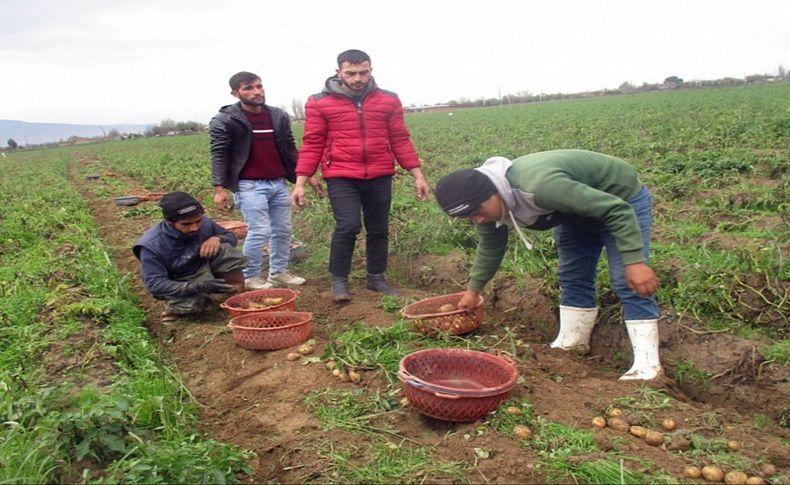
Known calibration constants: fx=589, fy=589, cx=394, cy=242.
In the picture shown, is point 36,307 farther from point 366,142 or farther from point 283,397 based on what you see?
point 366,142

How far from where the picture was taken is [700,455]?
2.42 metres

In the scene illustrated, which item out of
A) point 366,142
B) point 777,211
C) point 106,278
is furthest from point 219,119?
point 777,211

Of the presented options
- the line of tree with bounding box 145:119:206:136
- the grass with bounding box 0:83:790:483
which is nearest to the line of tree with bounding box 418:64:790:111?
the line of tree with bounding box 145:119:206:136

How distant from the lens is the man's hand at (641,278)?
2670 millimetres

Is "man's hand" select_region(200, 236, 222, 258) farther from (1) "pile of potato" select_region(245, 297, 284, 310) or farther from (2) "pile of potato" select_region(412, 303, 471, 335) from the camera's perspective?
(2) "pile of potato" select_region(412, 303, 471, 335)

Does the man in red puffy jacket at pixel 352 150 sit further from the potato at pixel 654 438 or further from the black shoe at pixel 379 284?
the potato at pixel 654 438

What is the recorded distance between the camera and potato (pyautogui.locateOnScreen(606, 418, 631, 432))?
263cm

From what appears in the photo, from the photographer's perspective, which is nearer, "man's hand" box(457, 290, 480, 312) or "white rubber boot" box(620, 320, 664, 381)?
"white rubber boot" box(620, 320, 664, 381)

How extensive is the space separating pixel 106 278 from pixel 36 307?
2.51 ft

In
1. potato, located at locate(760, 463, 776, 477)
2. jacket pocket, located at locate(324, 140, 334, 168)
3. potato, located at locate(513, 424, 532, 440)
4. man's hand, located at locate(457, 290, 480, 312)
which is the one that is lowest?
potato, located at locate(760, 463, 776, 477)

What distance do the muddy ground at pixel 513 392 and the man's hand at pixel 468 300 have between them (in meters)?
0.42

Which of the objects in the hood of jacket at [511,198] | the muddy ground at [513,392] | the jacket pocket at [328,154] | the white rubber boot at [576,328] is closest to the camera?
the muddy ground at [513,392]

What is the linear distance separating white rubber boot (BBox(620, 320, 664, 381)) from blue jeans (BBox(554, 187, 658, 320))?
0.04 metres

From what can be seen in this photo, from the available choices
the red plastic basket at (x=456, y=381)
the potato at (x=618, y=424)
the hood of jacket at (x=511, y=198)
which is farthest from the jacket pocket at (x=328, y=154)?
the potato at (x=618, y=424)
